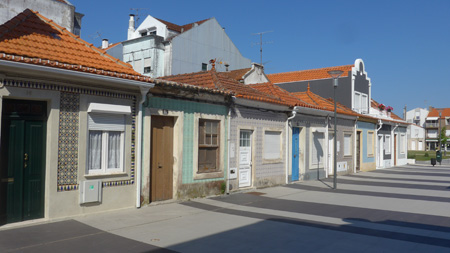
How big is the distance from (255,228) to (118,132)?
4007mm

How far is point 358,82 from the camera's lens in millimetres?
27156

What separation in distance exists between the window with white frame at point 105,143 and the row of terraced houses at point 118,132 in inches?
0.9

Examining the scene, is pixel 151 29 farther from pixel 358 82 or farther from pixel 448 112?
pixel 448 112

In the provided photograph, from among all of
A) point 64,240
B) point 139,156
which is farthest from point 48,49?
point 64,240

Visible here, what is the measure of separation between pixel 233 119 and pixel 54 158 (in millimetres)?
6210

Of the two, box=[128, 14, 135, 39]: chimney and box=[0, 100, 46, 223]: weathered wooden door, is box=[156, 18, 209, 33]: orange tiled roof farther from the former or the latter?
box=[0, 100, 46, 223]: weathered wooden door

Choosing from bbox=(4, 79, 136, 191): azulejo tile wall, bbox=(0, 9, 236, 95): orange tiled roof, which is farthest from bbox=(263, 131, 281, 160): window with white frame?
bbox=(4, 79, 136, 191): azulejo tile wall

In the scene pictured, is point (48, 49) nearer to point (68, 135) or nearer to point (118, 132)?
point (68, 135)

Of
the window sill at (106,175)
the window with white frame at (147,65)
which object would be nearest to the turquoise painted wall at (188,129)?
the window sill at (106,175)

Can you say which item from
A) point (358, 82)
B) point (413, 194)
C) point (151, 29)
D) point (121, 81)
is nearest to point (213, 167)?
point (121, 81)

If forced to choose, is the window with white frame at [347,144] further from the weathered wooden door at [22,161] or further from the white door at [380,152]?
the weathered wooden door at [22,161]

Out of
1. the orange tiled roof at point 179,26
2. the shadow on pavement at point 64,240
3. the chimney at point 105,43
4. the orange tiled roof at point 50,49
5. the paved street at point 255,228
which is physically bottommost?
the paved street at point 255,228

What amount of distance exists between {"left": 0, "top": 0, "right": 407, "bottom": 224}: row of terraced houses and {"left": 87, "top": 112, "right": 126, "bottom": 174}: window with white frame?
24 mm

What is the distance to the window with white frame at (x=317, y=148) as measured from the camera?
56.4 feet
